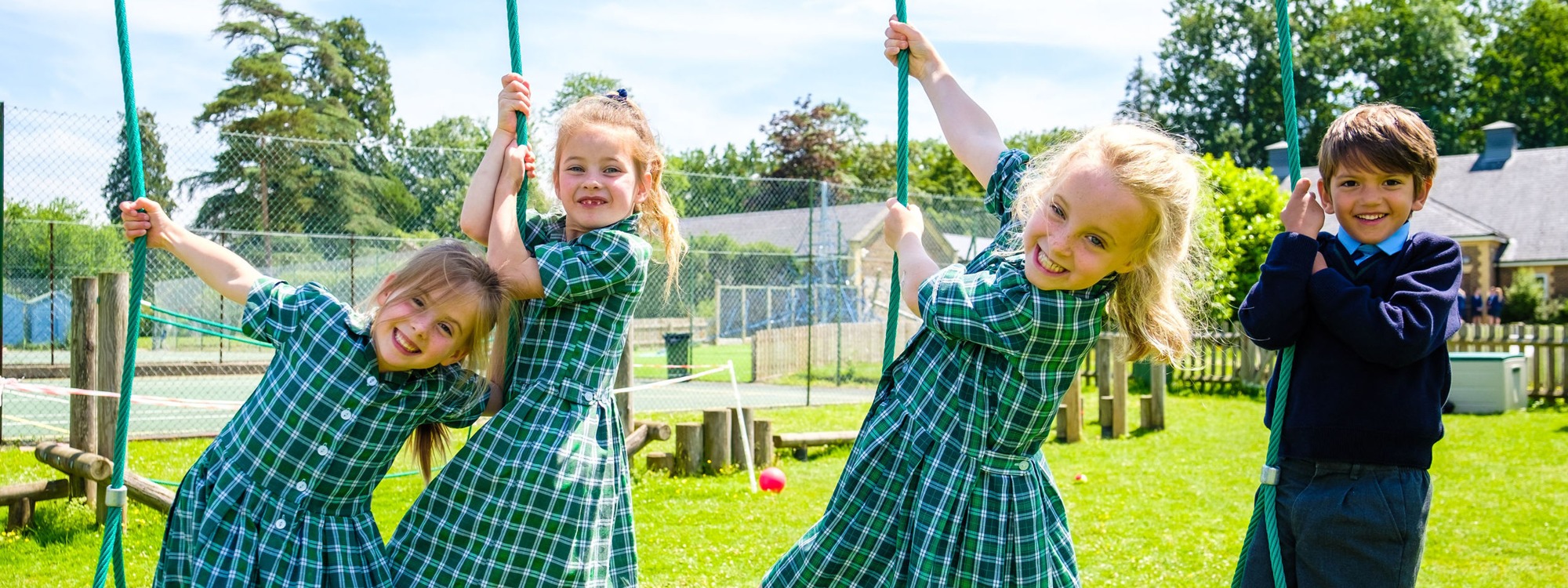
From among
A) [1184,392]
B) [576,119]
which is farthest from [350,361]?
[1184,392]

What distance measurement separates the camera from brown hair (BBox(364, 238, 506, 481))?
2479mm

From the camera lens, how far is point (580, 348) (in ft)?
8.54

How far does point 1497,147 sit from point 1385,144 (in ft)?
124

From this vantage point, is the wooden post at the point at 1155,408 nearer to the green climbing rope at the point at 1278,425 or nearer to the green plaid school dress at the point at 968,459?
the green climbing rope at the point at 1278,425

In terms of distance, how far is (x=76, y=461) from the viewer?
19.8ft

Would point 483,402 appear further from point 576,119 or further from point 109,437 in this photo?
point 109,437

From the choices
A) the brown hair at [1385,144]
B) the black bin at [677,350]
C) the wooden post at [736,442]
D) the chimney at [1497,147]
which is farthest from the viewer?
the chimney at [1497,147]

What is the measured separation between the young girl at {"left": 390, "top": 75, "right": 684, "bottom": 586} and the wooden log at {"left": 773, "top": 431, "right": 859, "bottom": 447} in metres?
6.08

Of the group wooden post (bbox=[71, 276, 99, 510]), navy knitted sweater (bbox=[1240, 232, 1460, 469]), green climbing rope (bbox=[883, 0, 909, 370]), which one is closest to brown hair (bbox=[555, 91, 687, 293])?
green climbing rope (bbox=[883, 0, 909, 370])

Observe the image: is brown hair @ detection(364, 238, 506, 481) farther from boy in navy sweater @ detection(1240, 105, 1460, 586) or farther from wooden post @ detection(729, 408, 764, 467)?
wooden post @ detection(729, 408, 764, 467)

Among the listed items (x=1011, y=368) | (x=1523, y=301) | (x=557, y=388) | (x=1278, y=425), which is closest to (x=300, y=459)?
(x=557, y=388)

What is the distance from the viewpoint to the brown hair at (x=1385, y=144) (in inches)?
96.3

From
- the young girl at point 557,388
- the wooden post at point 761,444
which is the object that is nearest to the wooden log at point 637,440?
the wooden post at point 761,444

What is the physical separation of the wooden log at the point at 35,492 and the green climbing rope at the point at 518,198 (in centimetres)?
463
